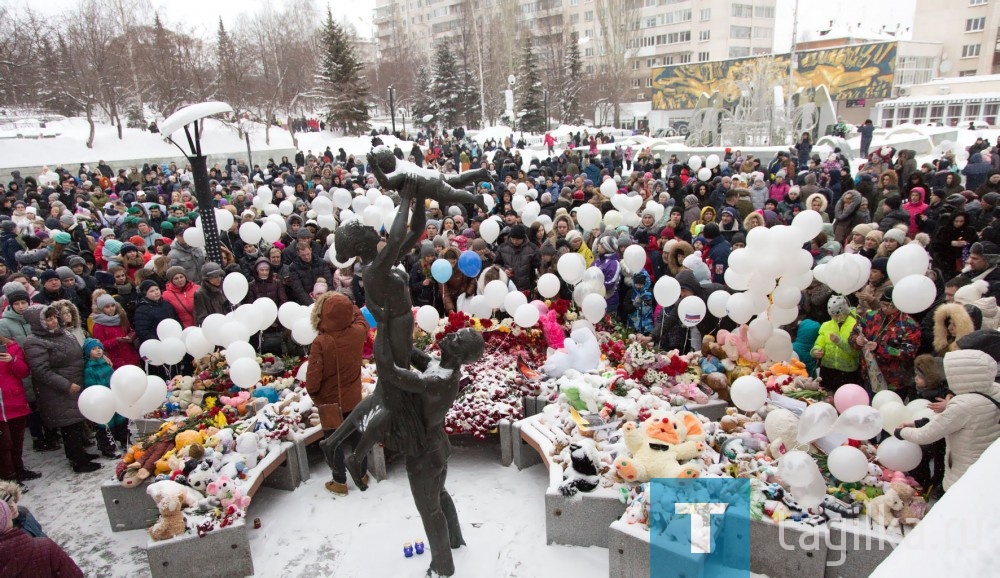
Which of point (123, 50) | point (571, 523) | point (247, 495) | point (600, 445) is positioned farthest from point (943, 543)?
point (123, 50)

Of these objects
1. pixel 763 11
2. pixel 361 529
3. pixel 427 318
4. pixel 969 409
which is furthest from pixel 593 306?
pixel 763 11

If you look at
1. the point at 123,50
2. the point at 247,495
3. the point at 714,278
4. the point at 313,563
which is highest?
the point at 123,50

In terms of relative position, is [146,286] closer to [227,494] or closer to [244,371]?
[244,371]

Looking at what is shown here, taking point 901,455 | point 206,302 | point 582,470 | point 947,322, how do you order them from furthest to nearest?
point 206,302, point 582,470, point 947,322, point 901,455

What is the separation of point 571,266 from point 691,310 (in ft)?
4.62

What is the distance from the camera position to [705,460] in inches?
175

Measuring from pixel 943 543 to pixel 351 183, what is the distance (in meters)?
14.8

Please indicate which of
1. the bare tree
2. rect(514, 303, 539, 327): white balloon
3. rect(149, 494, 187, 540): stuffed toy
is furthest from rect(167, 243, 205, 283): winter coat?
the bare tree

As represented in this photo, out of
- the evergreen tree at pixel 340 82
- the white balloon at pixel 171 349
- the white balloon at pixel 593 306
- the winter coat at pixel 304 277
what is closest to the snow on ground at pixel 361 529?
the white balloon at pixel 171 349

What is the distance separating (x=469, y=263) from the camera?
689 centimetres

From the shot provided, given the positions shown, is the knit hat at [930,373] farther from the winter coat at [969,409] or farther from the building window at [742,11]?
the building window at [742,11]

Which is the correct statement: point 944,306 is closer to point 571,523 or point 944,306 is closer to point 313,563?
point 571,523

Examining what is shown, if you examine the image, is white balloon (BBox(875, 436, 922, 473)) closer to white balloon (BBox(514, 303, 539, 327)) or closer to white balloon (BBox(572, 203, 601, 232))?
white balloon (BBox(514, 303, 539, 327))

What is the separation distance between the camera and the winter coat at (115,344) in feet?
19.7
